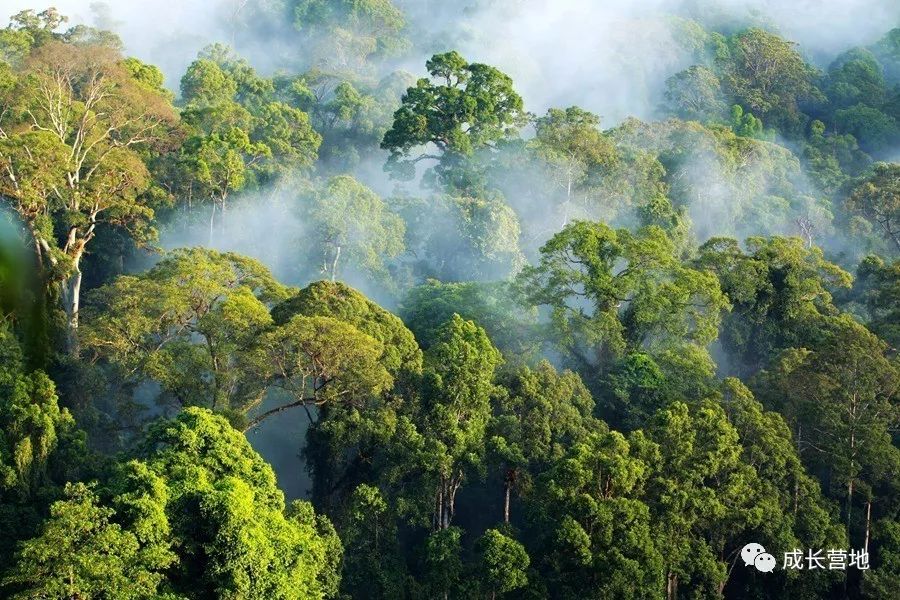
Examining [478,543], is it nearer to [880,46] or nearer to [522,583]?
[522,583]

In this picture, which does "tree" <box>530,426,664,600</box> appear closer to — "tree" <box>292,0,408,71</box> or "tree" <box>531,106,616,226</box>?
"tree" <box>531,106,616,226</box>

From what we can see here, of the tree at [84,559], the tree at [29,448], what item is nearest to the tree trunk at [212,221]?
the tree at [29,448]

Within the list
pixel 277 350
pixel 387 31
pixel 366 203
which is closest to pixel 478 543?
pixel 277 350

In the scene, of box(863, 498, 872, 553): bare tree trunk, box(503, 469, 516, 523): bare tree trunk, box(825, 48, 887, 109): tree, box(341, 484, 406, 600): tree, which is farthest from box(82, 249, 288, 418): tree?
box(825, 48, 887, 109): tree

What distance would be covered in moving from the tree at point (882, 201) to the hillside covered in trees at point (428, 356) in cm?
10

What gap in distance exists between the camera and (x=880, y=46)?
59.5m

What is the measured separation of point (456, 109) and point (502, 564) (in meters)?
18.6

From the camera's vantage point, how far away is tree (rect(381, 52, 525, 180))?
36.5 meters

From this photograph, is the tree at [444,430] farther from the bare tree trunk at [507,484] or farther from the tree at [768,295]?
the tree at [768,295]

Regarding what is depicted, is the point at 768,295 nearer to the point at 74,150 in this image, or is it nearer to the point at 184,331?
the point at 184,331

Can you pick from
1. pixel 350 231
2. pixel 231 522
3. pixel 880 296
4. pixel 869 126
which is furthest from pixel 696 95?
pixel 231 522

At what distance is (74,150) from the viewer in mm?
28078

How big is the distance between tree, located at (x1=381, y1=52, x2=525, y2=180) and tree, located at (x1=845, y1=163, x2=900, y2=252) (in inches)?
A: 462

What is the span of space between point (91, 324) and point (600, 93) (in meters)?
34.4
